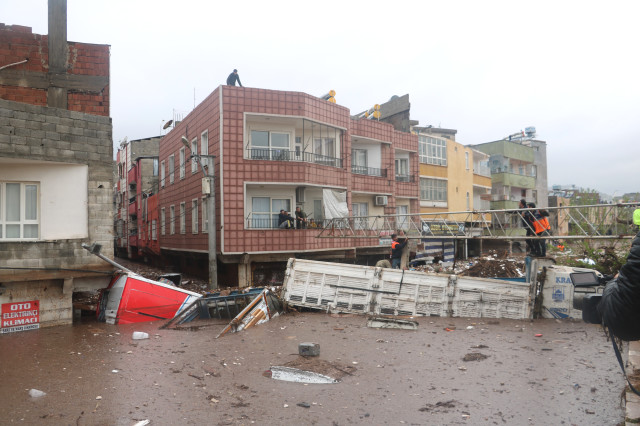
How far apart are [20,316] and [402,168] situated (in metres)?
22.6

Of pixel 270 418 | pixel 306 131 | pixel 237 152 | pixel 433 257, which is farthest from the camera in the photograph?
pixel 433 257

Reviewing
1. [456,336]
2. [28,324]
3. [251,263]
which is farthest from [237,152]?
[456,336]

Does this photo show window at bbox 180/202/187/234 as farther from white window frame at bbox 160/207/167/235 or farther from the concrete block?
the concrete block

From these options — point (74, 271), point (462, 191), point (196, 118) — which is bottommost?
point (74, 271)

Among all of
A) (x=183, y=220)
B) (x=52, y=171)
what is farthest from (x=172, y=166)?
(x=52, y=171)

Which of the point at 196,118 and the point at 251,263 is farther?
the point at 196,118

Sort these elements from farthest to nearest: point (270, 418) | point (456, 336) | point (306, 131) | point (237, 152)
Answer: point (306, 131), point (237, 152), point (456, 336), point (270, 418)

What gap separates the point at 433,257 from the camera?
25562 mm

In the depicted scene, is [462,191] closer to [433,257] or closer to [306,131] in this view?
[433,257]

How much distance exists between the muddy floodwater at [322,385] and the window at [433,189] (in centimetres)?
2026

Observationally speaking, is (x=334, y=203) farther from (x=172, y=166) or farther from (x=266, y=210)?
(x=172, y=166)

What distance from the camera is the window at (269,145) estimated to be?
19906mm

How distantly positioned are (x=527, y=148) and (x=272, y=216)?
31.1 metres

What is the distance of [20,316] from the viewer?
11.4m
